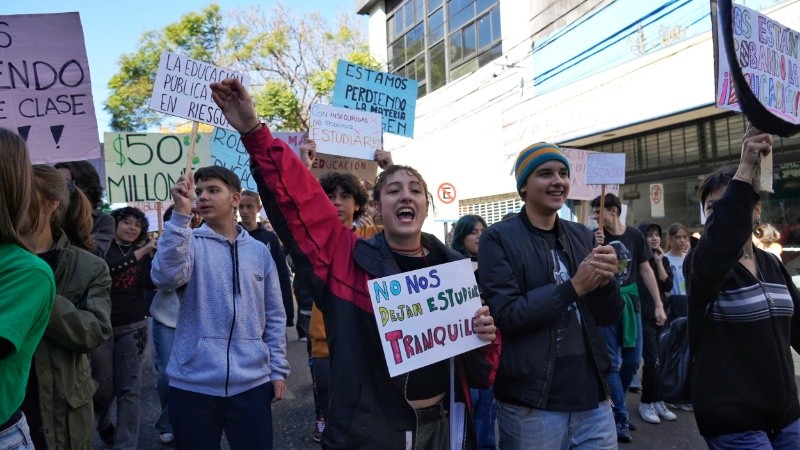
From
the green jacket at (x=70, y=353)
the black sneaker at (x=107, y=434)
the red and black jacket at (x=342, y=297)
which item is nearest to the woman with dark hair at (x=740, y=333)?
the red and black jacket at (x=342, y=297)

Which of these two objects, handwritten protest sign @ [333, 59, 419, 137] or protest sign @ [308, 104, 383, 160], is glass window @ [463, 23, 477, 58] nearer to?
handwritten protest sign @ [333, 59, 419, 137]

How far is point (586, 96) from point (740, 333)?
426 inches

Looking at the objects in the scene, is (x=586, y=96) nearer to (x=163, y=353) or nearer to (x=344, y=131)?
(x=344, y=131)

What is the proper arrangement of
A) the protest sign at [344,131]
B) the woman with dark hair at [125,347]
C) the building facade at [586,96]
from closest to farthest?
1. the woman with dark hair at [125,347]
2. the protest sign at [344,131]
3. the building facade at [586,96]

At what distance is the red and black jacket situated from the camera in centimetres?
217

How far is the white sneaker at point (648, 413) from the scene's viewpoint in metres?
5.47

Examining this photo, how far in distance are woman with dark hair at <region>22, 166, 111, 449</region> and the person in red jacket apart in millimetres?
807

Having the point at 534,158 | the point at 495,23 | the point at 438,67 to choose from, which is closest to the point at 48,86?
the point at 534,158

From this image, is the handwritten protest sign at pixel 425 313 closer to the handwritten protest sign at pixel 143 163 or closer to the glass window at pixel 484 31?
the handwritten protest sign at pixel 143 163

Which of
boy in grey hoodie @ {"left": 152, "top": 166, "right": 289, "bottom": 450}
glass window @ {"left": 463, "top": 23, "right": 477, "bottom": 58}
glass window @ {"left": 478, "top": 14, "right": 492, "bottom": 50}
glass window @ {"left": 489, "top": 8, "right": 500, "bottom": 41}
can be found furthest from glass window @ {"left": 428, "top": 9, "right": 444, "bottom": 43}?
boy in grey hoodie @ {"left": 152, "top": 166, "right": 289, "bottom": 450}

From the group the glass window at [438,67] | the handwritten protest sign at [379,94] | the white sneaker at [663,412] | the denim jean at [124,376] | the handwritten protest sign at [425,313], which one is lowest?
the white sneaker at [663,412]

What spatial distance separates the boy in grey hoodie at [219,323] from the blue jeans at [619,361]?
2.91m

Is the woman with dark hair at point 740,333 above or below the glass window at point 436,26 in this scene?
below

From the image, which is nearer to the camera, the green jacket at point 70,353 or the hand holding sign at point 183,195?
the green jacket at point 70,353
